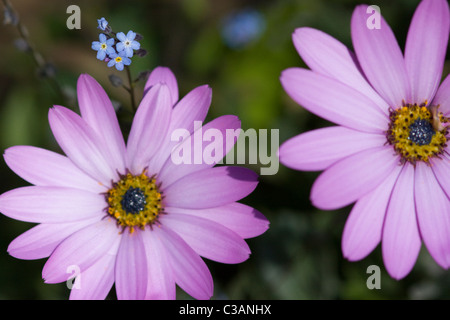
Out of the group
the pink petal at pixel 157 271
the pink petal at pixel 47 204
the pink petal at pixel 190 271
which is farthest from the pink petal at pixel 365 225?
the pink petal at pixel 47 204

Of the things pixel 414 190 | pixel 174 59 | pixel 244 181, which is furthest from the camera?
pixel 174 59

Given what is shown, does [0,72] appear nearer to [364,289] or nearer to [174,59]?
[174,59]

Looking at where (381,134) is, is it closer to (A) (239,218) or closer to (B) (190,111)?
(A) (239,218)

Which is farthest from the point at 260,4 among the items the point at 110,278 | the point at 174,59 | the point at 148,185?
the point at 110,278

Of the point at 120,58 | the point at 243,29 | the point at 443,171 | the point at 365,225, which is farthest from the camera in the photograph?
the point at 243,29

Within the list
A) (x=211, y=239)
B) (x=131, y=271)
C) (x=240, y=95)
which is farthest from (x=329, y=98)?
(x=240, y=95)

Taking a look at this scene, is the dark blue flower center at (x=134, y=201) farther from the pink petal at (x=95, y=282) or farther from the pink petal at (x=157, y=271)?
the pink petal at (x=95, y=282)

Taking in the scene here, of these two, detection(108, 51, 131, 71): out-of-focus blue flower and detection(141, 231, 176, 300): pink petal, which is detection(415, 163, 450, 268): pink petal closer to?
detection(141, 231, 176, 300): pink petal
